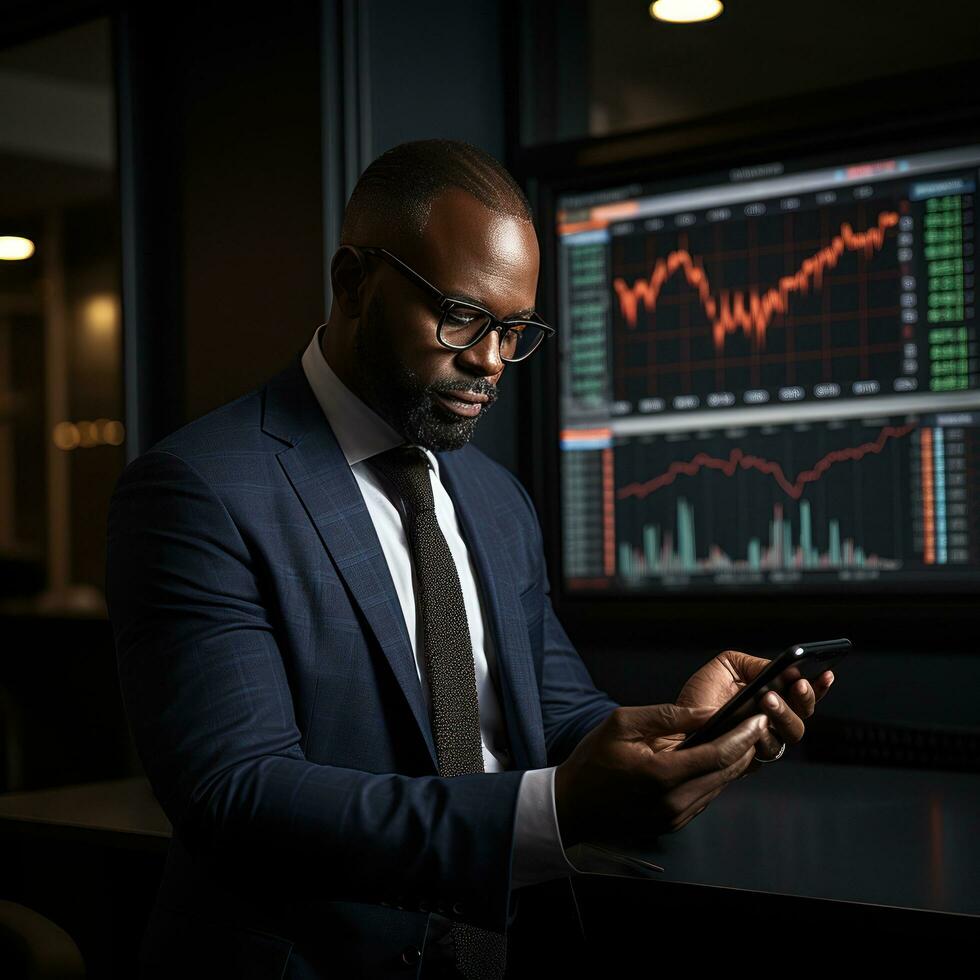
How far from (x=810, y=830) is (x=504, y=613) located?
0.44 m

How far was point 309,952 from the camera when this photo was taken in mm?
1197

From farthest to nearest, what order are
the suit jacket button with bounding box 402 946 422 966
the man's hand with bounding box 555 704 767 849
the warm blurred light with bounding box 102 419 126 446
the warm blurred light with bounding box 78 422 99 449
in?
the warm blurred light with bounding box 78 422 99 449 < the warm blurred light with bounding box 102 419 126 446 < the suit jacket button with bounding box 402 946 422 966 < the man's hand with bounding box 555 704 767 849

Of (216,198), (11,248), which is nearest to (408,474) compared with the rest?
(216,198)

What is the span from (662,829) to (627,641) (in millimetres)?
1010

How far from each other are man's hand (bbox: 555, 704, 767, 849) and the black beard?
0.44 metres

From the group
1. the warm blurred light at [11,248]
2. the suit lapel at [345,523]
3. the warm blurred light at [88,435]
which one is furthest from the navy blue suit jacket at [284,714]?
the warm blurred light at [88,435]

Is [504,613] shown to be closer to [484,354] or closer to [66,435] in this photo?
[484,354]

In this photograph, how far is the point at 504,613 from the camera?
145cm

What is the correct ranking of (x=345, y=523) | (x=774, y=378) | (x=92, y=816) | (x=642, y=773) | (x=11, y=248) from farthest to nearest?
(x=11, y=248) → (x=774, y=378) → (x=92, y=816) → (x=345, y=523) → (x=642, y=773)

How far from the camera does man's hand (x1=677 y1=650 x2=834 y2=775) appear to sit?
3.65 ft

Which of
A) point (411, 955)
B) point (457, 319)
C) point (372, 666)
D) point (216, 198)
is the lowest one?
point (411, 955)

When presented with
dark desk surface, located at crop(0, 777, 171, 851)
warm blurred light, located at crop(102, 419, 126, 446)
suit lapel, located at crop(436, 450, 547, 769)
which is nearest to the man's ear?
suit lapel, located at crop(436, 450, 547, 769)

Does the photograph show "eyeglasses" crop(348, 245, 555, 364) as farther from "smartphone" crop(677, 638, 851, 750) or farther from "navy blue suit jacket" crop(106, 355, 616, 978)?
"smartphone" crop(677, 638, 851, 750)

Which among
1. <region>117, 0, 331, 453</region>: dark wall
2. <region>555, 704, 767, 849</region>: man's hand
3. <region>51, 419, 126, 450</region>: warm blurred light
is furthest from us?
<region>51, 419, 126, 450</region>: warm blurred light
